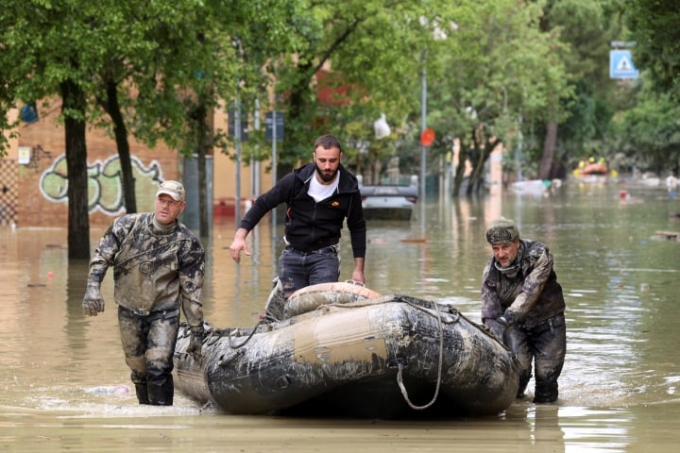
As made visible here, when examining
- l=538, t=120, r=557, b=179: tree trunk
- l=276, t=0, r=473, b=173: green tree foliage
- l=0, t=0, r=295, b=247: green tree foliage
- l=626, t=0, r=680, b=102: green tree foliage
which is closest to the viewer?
l=0, t=0, r=295, b=247: green tree foliage

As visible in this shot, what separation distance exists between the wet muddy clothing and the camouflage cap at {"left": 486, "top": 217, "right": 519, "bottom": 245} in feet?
3.86

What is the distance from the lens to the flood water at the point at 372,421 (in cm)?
836

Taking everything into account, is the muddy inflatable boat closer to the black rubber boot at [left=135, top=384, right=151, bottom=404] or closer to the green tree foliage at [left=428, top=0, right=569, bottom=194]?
the black rubber boot at [left=135, top=384, right=151, bottom=404]

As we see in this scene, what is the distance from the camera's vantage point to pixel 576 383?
37.2ft

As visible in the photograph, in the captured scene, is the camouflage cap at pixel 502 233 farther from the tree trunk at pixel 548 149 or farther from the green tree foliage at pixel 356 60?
the tree trunk at pixel 548 149

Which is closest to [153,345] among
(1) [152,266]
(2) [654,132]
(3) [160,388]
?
(3) [160,388]

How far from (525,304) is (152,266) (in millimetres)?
2414

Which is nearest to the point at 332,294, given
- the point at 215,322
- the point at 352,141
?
the point at 215,322

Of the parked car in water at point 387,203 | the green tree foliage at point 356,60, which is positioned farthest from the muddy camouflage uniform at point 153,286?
the parked car in water at point 387,203

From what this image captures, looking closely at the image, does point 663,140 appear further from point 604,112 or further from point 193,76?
point 193,76

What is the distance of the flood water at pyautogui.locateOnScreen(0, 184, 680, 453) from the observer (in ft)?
27.4

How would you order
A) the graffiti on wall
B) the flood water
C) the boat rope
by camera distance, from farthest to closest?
the graffiti on wall, the boat rope, the flood water

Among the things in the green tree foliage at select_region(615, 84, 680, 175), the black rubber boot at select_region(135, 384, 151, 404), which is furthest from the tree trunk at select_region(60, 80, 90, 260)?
the green tree foliage at select_region(615, 84, 680, 175)

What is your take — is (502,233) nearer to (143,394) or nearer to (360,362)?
(360,362)
